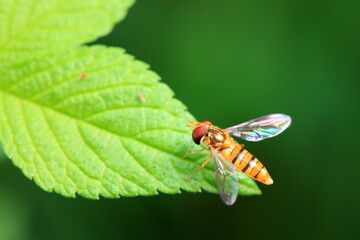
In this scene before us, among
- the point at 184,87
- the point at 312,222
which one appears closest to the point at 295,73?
the point at 184,87

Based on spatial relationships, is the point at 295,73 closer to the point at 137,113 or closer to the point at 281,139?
the point at 281,139

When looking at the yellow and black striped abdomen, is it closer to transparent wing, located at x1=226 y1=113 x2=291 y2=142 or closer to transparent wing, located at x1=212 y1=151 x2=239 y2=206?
transparent wing, located at x1=212 y1=151 x2=239 y2=206

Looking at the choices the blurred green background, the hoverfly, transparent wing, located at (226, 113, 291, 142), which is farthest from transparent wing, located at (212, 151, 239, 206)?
the blurred green background

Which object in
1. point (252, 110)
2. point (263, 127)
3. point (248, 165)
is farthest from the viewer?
point (252, 110)

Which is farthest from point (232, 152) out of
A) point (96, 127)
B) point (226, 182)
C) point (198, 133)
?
point (96, 127)

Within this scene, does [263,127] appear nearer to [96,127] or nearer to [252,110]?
[252,110]

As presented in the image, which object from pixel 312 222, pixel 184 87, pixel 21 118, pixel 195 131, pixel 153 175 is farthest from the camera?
pixel 184 87
